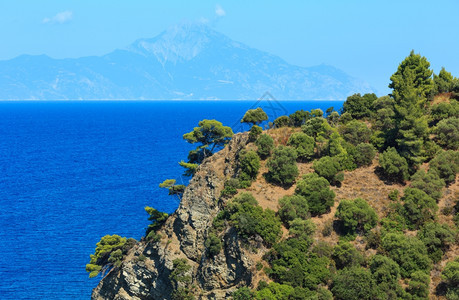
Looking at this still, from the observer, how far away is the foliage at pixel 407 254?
47469 mm

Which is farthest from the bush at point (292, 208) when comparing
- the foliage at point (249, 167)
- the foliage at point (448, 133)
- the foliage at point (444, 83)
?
the foliage at point (444, 83)

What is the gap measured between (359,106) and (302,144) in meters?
19.2

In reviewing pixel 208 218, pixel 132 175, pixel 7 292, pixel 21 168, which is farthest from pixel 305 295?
pixel 21 168

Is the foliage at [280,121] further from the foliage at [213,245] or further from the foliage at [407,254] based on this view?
the foliage at [407,254]

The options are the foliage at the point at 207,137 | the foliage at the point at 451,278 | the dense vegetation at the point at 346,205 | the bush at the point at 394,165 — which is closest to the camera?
the foliage at the point at 451,278

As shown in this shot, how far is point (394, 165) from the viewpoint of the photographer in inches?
2341

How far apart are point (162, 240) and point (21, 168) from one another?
335ft

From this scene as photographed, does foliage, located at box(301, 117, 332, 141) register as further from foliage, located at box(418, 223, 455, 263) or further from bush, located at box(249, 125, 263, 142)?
foliage, located at box(418, 223, 455, 263)

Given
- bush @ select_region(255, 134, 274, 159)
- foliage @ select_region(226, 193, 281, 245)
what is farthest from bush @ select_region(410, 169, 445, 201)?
bush @ select_region(255, 134, 274, 159)

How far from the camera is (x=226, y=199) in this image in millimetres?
56781

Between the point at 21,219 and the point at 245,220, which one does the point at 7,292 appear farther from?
the point at 245,220

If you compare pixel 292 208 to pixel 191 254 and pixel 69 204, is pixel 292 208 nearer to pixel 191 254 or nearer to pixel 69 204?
pixel 191 254

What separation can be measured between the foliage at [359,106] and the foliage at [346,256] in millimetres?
32963

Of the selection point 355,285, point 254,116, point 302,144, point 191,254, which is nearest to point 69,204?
point 254,116
